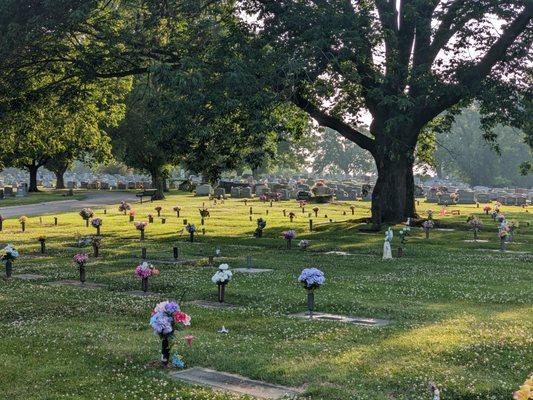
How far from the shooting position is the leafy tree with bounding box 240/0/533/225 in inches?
945

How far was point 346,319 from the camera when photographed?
494 inches

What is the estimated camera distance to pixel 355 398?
7902mm

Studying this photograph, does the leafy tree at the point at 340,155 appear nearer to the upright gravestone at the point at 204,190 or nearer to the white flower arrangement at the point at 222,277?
the upright gravestone at the point at 204,190

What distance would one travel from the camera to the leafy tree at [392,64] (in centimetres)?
2400

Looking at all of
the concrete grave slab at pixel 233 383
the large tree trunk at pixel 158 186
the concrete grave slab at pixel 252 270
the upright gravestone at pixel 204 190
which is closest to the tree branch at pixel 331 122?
the concrete grave slab at pixel 252 270

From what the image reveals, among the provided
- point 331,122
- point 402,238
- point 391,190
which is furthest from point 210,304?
point 391,190

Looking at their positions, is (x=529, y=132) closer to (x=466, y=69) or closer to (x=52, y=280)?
(x=466, y=69)

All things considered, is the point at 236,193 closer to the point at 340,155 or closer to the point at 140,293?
the point at 140,293

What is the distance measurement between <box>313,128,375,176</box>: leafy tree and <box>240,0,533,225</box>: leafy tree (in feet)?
417

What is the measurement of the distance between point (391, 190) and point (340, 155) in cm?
13092

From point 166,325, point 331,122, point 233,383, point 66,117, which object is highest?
point 66,117

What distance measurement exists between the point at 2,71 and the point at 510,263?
793 inches

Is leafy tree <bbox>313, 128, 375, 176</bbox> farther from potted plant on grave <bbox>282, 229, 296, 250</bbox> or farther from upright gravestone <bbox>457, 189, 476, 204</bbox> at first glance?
potted plant on grave <bbox>282, 229, 296, 250</bbox>

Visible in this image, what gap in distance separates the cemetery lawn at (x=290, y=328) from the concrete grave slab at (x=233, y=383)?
0.19 metres
